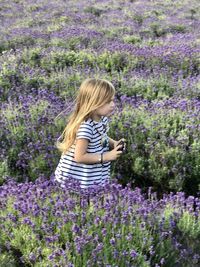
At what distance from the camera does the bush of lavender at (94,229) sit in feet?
8.44

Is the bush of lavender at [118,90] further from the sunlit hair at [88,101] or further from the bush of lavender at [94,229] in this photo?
the bush of lavender at [94,229]

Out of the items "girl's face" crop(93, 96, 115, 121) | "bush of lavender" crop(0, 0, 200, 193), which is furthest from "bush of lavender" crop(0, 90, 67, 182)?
"girl's face" crop(93, 96, 115, 121)

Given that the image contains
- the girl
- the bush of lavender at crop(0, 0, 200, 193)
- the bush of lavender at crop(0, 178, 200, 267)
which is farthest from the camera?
the bush of lavender at crop(0, 0, 200, 193)

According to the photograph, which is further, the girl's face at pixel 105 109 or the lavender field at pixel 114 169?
the girl's face at pixel 105 109

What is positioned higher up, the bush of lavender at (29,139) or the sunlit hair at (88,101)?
the sunlit hair at (88,101)

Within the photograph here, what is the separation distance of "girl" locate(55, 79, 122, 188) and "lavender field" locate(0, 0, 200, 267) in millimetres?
252

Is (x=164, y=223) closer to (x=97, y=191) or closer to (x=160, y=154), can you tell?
(x=97, y=191)

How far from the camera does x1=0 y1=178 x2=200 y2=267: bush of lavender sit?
257cm

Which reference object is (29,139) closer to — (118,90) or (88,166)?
(88,166)

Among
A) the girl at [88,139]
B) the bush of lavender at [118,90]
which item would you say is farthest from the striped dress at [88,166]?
the bush of lavender at [118,90]

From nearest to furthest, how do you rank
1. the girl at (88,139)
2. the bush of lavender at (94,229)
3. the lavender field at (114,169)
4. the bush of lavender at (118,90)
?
the bush of lavender at (94,229)
the lavender field at (114,169)
the girl at (88,139)
the bush of lavender at (118,90)

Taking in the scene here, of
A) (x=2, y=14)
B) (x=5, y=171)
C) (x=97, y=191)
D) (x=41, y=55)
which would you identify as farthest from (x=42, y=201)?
(x=2, y=14)

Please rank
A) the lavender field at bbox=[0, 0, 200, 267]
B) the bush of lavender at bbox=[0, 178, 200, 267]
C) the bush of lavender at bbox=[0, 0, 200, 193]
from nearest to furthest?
the bush of lavender at bbox=[0, 178, 200, 267] < the lavender field at bbox=[0, 0, 200, 267] < the bush of lavender at bbox=[0, 0, 200, 193]

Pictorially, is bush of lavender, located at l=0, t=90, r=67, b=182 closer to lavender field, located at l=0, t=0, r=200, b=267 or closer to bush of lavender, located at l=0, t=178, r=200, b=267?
lavender field, located at l=0, t=0, r=200, b=267
